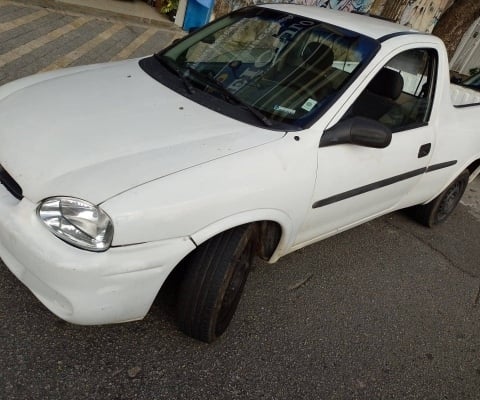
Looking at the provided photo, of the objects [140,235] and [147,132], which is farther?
[147,132]

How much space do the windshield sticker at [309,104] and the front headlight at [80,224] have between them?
1232mm

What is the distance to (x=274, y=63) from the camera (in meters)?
2.62

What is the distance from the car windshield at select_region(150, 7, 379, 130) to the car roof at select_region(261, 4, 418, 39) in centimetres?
7

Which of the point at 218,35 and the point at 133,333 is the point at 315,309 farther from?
the point at 218,35

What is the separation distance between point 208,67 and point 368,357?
1.97m

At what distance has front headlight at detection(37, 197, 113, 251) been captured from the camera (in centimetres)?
167

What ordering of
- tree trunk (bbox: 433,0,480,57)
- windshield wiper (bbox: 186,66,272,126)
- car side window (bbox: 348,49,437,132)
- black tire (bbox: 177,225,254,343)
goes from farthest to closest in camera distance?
tree trunk (bbox: 433,0,480,57) → car side window (bbox: 348,49,437,132) → windshield wiper (bbox: 186,66,272,126) → black tire (bbox: 177,225,254,343)

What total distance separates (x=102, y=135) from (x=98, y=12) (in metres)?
6.30

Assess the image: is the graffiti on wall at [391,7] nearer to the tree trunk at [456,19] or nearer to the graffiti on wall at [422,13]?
the graffiti on wall at [422,13]

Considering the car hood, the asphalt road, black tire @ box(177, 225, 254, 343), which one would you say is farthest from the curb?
black tire @ box(177, 225, 254, 343)

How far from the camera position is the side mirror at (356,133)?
224 centimetres

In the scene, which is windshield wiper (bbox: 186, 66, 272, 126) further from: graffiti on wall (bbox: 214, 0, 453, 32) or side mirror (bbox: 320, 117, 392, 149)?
graffiti on wall (bbox: 214, 0, 453, 32)

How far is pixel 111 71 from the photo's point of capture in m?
2.62

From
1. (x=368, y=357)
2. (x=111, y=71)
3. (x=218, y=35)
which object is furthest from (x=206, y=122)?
(x=368, y=357)
